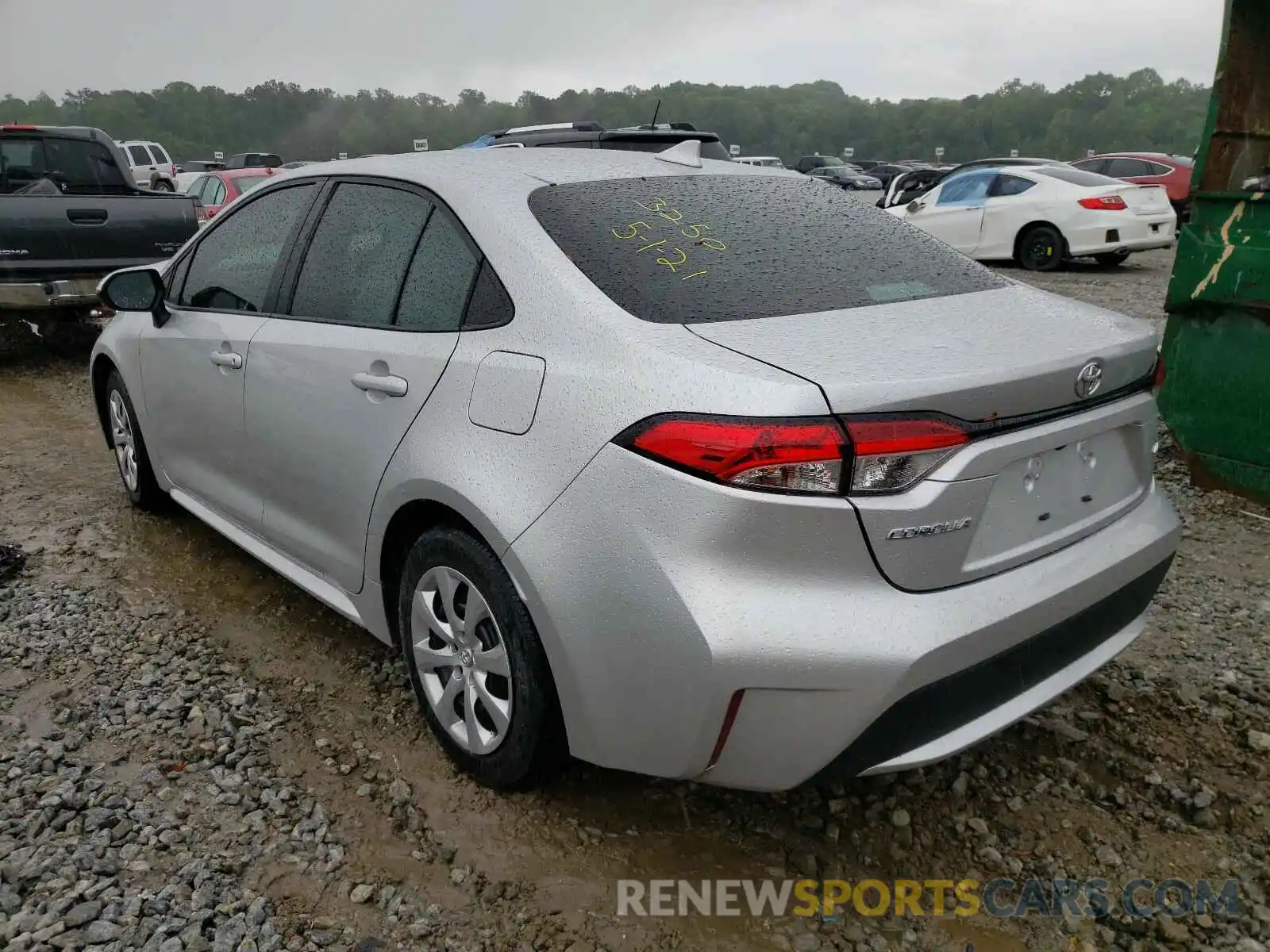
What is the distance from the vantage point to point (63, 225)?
7.34m

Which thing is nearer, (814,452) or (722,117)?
(814,452)

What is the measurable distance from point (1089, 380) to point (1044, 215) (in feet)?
37.5

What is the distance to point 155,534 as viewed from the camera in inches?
175

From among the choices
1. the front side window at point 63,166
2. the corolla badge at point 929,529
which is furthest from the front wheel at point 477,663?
the front side window at point 63,166

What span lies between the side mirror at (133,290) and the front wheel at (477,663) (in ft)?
6.32

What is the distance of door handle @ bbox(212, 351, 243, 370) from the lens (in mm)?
3270

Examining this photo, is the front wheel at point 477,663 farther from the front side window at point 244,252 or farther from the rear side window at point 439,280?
the front side window at point 244,252

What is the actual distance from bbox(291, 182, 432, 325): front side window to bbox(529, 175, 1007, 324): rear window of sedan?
45cm

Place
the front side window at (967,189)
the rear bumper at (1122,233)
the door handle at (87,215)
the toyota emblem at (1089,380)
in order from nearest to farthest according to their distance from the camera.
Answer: the toyota emblem at (1089,380), the door handle at (87,215), the rear bumper at (1122,233), the front side window at (967,189)

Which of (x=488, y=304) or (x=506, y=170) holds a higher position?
(x=506, y=170)

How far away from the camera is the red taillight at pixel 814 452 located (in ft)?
6.00

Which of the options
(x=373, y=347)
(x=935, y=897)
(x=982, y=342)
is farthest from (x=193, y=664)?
(x=982, y=342)

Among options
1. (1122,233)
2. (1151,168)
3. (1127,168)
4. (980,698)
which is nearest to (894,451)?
(980,698)

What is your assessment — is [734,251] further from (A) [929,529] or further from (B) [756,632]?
(B) [756,632]
